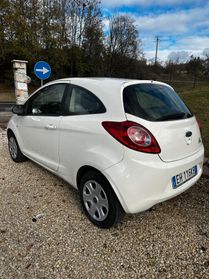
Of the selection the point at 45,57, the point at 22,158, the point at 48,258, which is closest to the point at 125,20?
the point at 45,57

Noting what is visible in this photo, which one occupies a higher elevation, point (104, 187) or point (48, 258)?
point (104, 187)

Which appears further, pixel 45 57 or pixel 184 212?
pixel 45 57

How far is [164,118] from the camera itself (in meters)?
2.18

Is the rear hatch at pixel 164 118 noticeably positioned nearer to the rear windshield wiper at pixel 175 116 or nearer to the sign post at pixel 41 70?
the rear windshield wiper at pixel 175 116

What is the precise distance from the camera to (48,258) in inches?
79.5

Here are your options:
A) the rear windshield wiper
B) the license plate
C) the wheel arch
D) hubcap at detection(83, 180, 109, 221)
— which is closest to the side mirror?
the wheel arch

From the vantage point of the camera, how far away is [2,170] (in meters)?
3.83

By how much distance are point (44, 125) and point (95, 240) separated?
1.61m

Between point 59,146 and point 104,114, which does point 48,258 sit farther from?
point 104,114

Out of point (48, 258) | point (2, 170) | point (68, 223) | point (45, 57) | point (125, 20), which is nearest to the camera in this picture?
point (48, 258)

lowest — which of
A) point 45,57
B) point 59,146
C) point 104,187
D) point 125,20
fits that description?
point 104,187

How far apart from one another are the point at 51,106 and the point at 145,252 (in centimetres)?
209

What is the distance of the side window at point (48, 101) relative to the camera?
2828 millimetres

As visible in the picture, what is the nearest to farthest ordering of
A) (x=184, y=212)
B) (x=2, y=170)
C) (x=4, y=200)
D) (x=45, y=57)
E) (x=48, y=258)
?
(x=48, y=258) → (x=184, y=212) → (x=4, y=200) → (x=2, y=170) → (x=45, y=57)
